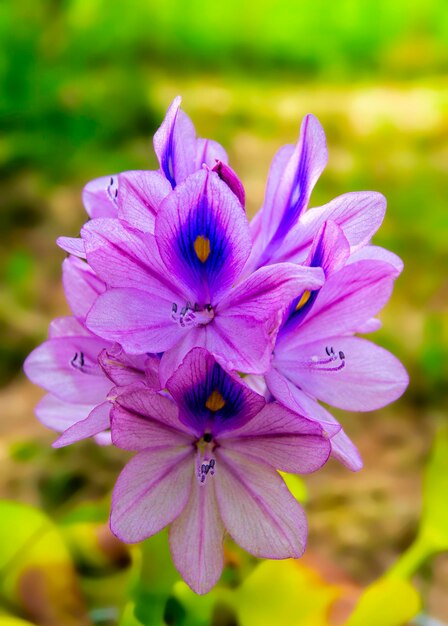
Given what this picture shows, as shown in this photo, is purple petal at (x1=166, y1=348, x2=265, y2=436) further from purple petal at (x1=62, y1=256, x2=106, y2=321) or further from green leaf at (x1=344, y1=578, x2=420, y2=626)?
green leaf at (x1=344, y1=578, x2=420, y2=626)

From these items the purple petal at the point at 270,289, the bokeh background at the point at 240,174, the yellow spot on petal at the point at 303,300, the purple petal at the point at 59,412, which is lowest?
the bokeh background at the point at 240,174

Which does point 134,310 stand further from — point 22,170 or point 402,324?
point 22,170

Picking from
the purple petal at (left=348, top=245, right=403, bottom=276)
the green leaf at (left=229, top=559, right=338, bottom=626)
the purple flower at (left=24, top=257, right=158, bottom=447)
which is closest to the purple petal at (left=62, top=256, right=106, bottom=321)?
the purple flower at (left=24, top=257, right=158, bottom=447)

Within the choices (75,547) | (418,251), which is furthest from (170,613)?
(418,251)

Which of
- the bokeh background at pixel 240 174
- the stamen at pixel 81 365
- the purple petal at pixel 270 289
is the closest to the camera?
the purple petal at pixel 270 289

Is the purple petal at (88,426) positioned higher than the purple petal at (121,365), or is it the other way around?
the purple petal at (121,365)

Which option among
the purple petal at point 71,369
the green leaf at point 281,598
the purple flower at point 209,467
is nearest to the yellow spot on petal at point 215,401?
the purple flower at point 209,467

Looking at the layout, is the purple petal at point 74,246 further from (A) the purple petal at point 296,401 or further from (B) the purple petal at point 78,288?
(A) the purple petal at point 296,401
